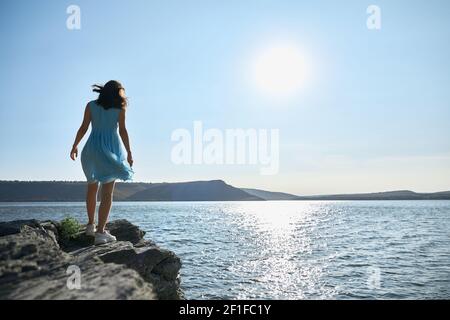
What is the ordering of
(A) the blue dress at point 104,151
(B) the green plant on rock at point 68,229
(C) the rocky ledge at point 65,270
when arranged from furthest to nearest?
(B) the green plant on rock at point 68,229
(A) the blue dress at point 104,151
(C) the rocky ledge at point 65,270

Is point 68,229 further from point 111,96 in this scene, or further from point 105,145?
point 111,96

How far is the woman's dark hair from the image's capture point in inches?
319

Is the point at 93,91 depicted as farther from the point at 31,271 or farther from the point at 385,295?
the point at 385,295

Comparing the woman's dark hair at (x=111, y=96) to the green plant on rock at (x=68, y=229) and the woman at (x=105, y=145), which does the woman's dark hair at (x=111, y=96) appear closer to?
the woman at (x=105, y=145)

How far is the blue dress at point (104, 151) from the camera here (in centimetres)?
791

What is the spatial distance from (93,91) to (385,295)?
16.3m

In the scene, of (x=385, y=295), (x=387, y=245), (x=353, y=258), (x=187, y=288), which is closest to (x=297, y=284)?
(x=385, y=295)

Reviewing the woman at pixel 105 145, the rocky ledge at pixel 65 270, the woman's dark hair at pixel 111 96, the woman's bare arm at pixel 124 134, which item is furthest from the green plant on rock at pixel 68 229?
the woman's dark hair at pixel 111 96

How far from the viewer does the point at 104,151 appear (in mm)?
7930

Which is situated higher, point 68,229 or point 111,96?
point 111,96

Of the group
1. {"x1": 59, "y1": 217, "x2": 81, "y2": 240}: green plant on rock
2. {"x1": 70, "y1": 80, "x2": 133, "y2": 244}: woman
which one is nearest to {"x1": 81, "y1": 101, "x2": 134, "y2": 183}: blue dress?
{"x1": 70, "y1": 80, "x2": 133, "y2": 244}: woman

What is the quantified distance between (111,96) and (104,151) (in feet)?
4.05

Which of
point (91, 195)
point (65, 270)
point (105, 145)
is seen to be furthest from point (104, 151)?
point (65, 270)

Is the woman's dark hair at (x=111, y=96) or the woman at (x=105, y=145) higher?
the woman's dark hair at (x=111, y=96)
